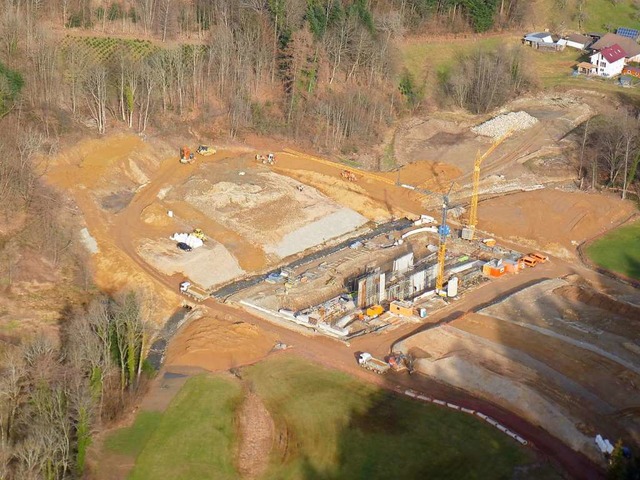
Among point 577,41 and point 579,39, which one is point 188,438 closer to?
point 577,41

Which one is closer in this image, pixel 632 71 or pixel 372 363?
pixel 372 363

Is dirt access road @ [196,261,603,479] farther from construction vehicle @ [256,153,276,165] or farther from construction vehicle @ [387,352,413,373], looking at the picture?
construction vehicle @ [256,153,276,165]

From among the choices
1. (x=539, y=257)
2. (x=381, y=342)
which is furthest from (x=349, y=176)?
(x=381, y=342)

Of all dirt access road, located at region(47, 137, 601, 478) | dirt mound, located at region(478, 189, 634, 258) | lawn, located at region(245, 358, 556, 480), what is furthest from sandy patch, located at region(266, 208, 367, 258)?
lawn, located at region(245, 358, 556, 480)

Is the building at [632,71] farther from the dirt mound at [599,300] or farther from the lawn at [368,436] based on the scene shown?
the lawn at [368,436]

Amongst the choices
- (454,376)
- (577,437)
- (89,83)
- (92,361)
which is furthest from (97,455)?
(89,83)

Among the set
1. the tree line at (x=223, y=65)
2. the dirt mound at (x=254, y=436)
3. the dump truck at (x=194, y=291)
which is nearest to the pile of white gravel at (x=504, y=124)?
the tree line at (x=223, y=65)

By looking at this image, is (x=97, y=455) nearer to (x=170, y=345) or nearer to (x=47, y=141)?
(x=170, y=345)
